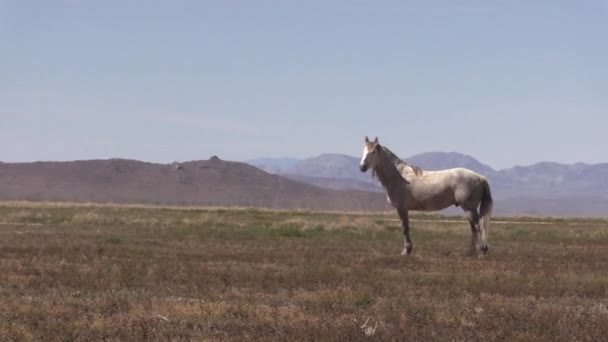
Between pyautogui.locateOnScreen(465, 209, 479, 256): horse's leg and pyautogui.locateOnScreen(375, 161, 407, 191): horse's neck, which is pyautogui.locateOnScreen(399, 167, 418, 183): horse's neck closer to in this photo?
pyautogui.locateOnScreen(375, 161, 407, 191): horse's neck

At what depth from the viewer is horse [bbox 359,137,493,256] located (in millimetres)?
22797

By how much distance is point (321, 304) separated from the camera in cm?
1287

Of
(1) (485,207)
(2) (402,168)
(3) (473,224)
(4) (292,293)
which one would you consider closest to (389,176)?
(2) (402,168)

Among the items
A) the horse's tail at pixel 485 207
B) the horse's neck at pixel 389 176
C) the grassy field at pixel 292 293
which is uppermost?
the horse's neck at pixel 389 176

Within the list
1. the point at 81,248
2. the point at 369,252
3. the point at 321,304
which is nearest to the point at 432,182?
the point at 369,252

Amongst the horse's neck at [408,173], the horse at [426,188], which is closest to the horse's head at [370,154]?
the horse at [426,188]

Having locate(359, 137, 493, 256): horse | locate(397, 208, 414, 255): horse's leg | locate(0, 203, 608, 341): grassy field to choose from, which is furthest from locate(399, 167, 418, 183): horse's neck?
locate(0, 203, 608, 341): grassy field

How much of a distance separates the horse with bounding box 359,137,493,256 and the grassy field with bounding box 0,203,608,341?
40.2 inches

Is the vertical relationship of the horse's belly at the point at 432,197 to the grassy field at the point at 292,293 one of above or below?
above

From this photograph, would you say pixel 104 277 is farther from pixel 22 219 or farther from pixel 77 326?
pixel 22 219

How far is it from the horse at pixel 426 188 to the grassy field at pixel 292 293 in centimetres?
102

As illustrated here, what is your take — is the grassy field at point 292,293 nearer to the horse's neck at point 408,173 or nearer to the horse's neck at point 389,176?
the horse's neck at point 389,176

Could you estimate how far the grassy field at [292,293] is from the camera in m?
10.7

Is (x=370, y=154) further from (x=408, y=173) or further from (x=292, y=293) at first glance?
(x=292, y=293)
